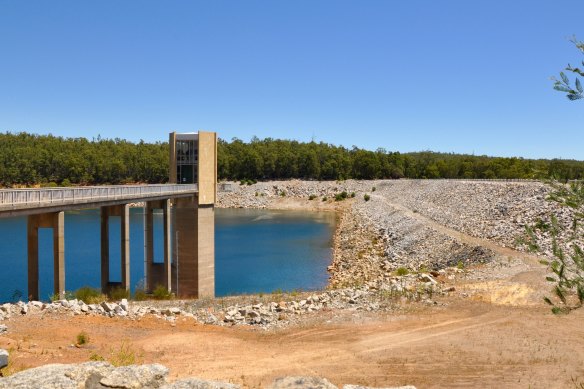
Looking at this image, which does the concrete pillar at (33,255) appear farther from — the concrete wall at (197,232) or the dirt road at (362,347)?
the concrete wall at (197,232)

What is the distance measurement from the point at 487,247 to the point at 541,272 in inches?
336

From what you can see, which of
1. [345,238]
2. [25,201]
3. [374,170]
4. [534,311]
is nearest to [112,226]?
[345,238]

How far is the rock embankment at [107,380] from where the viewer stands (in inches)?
301

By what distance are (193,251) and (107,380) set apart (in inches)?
1232

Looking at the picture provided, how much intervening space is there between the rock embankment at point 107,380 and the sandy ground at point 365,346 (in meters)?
5.62

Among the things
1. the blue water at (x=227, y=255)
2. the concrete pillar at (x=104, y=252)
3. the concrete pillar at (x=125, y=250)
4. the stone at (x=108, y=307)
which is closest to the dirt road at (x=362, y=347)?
the stone at (x=108, y=307)

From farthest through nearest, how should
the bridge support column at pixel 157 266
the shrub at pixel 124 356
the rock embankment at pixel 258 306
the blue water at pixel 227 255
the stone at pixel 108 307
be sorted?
the blue water at pixel 227 255, the bridge support column at pixel 157 266, the stone at pixel 108 307, the rock embankment at pixel 258 306, the shrub at pixel 124 356

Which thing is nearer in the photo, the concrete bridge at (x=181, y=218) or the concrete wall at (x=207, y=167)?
the concrete bridge at (x=181, y=218)

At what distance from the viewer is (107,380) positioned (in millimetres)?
7891

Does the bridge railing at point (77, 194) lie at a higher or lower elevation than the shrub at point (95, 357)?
higher

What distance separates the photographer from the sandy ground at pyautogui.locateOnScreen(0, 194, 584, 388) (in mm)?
14227

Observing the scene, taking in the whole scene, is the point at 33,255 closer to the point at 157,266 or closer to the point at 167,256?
the point at 167,256

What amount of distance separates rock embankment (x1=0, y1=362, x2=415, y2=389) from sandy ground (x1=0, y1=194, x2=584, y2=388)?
18.5 feet

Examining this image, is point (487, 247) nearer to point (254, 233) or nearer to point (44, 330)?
point (44, 330)
